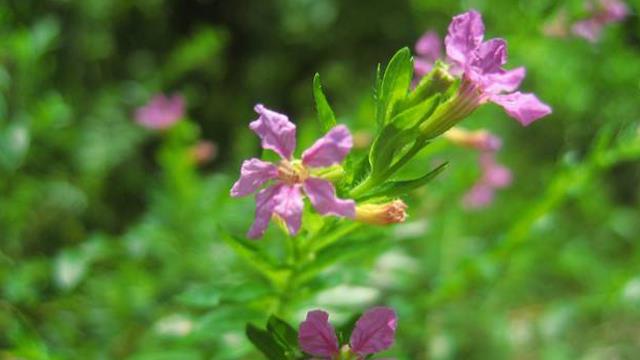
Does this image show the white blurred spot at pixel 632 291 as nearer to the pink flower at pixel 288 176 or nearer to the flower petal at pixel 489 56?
the flower petal at pixel 489 56

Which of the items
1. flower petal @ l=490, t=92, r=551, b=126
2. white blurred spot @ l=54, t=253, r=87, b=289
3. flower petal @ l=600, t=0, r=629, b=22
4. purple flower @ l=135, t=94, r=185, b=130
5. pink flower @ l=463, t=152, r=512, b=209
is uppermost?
purple flower @ l=135, t=94, r=185, b=130

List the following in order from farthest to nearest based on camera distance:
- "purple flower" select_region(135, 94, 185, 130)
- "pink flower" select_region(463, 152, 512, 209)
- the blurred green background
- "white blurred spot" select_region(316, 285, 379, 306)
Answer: "pink flower" select_region(463, 152, 512, 209)
"purple flower" select_region(135, 94, 185, 130)
the blurred green background
"white blurred spot" select_region(316, 285, 379, 306)

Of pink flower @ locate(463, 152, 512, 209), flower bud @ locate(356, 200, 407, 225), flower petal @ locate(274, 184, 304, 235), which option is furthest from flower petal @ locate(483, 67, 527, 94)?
pink flower @ locate(463, 152, 512, 209)

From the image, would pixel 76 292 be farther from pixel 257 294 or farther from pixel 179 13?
pixel 179 13

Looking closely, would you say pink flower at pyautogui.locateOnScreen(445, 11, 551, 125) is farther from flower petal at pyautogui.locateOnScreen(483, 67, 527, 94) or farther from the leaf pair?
the leaf pair

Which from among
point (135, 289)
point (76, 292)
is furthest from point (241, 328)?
point (76, 292)

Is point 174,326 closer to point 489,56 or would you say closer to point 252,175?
point 252,175
